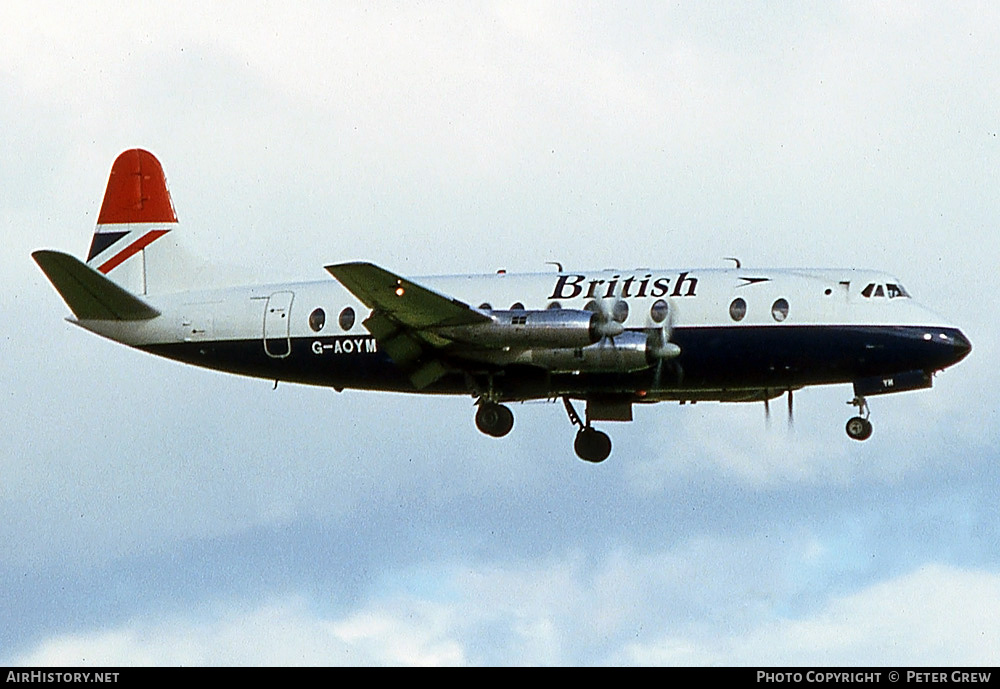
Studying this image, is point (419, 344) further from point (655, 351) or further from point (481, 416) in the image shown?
point (655, 351)

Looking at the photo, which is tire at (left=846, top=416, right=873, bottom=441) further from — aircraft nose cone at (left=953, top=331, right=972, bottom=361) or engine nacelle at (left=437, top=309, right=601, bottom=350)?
engine nacelle at (left=437, top=309, right=601, bottom=350)

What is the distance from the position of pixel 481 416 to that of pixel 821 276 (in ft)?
23.1

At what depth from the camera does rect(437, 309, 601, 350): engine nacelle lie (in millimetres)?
30375

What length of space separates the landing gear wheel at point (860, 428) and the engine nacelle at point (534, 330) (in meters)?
5.29

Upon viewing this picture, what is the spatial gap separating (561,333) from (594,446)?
17.5ft

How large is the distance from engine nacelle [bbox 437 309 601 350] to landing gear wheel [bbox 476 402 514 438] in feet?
6.91

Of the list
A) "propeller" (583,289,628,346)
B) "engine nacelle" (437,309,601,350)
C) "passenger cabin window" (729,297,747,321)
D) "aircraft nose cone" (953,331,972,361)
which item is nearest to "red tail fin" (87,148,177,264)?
"engine nacelle" (437,309,601,350)

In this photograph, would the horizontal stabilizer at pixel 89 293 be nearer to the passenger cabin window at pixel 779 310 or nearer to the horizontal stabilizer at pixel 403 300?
the horizontal stabilizer at pixel 403 300

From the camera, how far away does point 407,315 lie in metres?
Answer: 31.8

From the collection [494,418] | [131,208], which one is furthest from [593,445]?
[131,208]

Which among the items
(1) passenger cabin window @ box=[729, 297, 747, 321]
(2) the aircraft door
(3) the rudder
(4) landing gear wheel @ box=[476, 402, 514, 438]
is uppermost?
(3) the rudder

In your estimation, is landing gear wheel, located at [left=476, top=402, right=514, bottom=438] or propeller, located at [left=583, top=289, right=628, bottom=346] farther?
landing gear wheel, located at [left=476, top=402, right=514, bottom=438]

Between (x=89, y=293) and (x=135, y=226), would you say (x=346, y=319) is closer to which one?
(x=89, y=293)

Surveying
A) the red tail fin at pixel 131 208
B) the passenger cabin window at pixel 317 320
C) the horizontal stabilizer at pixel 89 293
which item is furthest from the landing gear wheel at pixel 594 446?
the red tail fin at pixel 131 208
